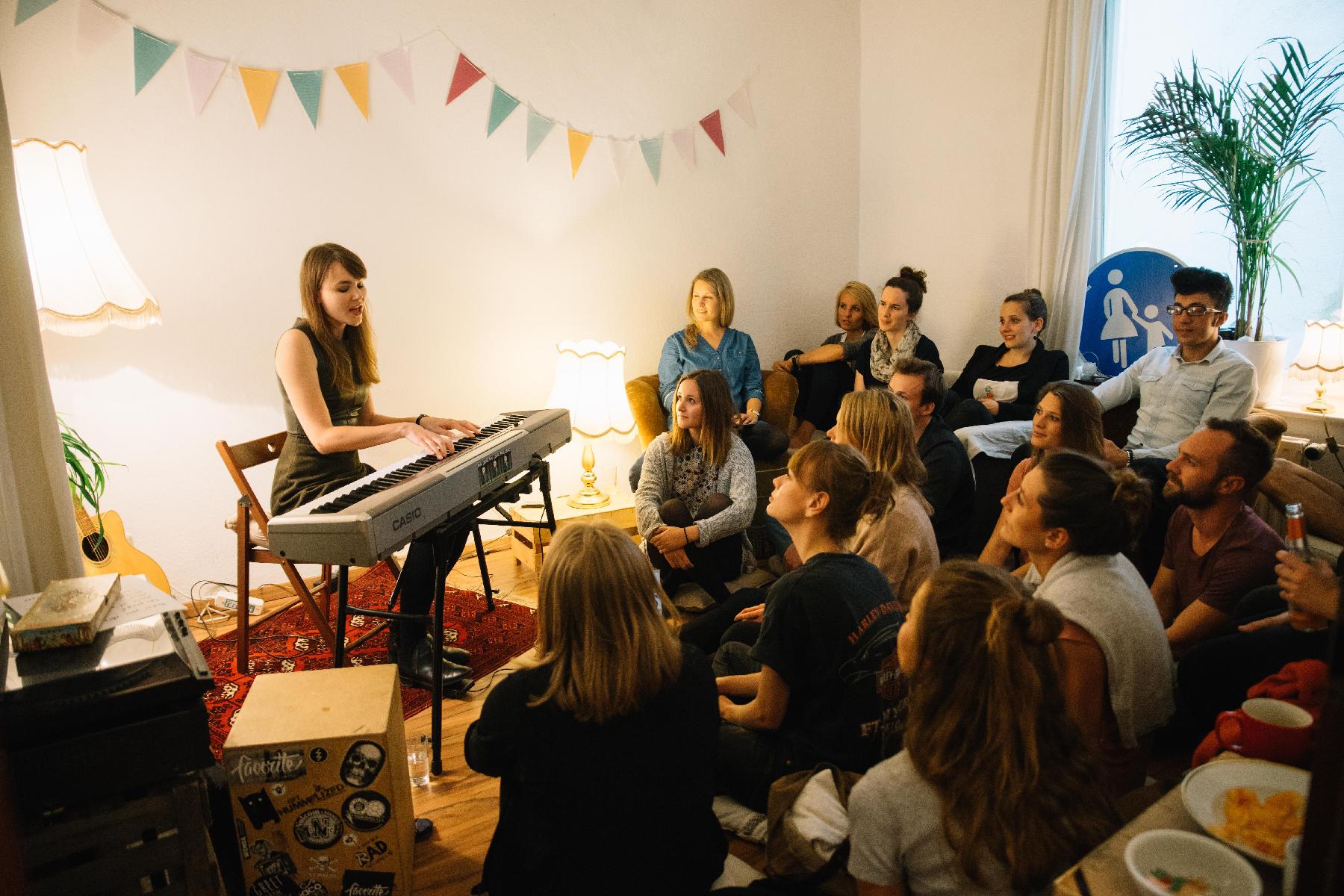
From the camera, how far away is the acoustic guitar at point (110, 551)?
291 cm

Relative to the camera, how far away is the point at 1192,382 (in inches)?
132

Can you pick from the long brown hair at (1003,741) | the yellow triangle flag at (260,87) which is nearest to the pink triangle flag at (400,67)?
the yellow triangle flag at (260,87)

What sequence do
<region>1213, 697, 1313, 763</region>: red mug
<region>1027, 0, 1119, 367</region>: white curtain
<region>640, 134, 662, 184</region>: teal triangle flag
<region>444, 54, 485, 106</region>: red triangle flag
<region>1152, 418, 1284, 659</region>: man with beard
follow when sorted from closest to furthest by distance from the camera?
1. <region>1213, 697, 1313, 763</region>: red mug
2. <region>1152, 418, 1284, 659</region>: man with beard
3. <region>444, 54, 485, 106</region>: red triangle flag
4. <region>1027, 0, 1119, 367</region>: white curtain
5. <region>640, 134, 662, 184</region>: teal triangle flag

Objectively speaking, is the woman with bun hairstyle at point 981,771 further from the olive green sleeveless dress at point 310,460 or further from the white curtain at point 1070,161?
the white curtain at point 1070,161

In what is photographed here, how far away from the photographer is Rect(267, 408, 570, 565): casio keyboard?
1940 mm

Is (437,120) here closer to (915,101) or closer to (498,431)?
(498,431)

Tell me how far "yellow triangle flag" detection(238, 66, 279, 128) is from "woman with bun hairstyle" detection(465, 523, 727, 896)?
2766 mm

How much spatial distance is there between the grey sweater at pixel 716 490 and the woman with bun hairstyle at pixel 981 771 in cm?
176

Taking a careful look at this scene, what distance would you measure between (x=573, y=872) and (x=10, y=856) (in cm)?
91

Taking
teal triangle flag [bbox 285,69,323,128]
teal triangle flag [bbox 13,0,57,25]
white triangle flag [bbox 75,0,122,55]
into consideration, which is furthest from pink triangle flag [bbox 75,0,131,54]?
teal triangle flag [bbox 285,69,323,128]

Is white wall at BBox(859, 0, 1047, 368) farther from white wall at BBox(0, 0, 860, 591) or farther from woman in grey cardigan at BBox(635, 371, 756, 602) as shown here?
woman in grey cardigan at BBox(635, 371, 756, 602)

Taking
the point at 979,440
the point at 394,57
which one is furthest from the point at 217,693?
the point at 979,440

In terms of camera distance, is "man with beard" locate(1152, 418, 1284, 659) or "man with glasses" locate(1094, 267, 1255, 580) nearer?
"man with beard" locate(1152, 418, 1284, 659)

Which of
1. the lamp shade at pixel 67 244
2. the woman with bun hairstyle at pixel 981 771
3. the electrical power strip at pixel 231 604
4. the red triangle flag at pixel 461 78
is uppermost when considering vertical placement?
the red triangle flag at pixel 461 78
